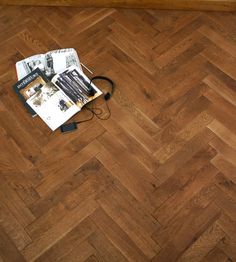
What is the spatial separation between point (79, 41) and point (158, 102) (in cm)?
64

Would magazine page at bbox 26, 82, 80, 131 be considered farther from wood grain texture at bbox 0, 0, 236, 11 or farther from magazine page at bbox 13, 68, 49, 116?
wood grain texture at bbox 0, 0, 236, 11

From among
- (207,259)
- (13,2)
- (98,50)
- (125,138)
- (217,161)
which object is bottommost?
(207,259)

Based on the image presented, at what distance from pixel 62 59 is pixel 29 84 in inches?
9.8

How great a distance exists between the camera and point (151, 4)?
2.10m

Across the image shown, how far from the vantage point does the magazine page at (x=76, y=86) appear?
1.78 meters

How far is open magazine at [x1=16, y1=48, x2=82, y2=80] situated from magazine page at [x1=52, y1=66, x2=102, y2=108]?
47 mm

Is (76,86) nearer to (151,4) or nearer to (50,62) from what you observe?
(50,62)

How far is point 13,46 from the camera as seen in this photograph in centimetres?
198

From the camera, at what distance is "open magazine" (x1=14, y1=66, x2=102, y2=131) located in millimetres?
1746

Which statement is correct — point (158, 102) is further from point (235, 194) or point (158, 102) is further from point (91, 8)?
point (91, 8)

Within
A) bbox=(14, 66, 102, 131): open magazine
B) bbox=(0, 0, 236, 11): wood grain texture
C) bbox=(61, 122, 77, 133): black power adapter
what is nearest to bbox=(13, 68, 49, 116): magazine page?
bbox=(14, 66, 102, 131): open magazine

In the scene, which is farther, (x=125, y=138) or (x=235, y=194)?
(x=125, y=138)

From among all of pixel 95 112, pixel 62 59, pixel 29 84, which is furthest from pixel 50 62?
pixel 95 112

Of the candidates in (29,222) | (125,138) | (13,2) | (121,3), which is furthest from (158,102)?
(13,2)
